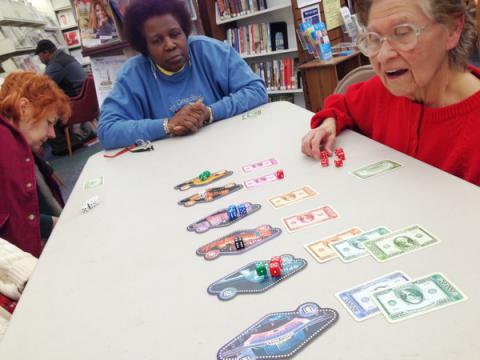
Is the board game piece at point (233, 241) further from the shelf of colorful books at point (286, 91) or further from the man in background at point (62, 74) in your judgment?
the man in background at point (62, 74)

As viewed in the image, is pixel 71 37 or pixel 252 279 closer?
pixel 252 279

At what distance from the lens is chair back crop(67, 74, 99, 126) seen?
4648mm

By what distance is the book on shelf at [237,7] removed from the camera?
3574mm

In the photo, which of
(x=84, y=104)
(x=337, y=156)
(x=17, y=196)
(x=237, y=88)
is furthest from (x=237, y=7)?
(x=337, y=156)

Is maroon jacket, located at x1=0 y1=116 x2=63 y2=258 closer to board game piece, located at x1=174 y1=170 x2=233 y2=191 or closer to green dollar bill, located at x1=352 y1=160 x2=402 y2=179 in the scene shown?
board game piece, located at x1=174 y1=170 x2=233 y2=191

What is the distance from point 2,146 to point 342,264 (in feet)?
4.49

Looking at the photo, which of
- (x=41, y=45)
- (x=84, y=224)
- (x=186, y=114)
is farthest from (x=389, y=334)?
(x=41, y=45)

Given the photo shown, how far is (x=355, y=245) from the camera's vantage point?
670mm

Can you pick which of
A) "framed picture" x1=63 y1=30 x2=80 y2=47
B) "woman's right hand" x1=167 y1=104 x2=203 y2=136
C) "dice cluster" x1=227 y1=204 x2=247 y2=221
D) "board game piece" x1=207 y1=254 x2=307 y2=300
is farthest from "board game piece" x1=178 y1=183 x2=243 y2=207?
"framed picture" x1=63 y1=30 x2=80 y2=47

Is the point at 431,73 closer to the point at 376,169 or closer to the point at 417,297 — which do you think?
the point at 376,169

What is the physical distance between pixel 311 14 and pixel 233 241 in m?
3.03

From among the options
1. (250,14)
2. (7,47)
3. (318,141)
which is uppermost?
(7,47)

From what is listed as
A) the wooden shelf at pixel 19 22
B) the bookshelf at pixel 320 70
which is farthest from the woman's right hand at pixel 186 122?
the wooden shelf at pixel 19 22

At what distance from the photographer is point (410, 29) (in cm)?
85
